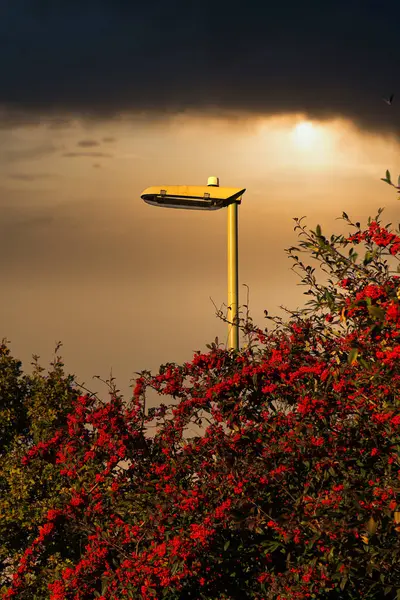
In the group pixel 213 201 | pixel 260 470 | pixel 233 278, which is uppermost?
pixel 213 201

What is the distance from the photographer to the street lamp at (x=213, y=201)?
12.3 m

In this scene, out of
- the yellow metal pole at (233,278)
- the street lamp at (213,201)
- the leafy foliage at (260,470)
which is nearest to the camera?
the leafy foliage at (260,470)

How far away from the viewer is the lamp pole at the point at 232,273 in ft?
38.7

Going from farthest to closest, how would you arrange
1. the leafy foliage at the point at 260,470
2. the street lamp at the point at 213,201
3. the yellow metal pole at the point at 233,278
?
the street lamp at the point at 213,201, the yellow metal pole at the point at 233,278, the leafy foliage at the point at 260,470

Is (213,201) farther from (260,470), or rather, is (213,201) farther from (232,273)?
(260,470)

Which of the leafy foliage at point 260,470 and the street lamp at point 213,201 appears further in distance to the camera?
the street lamp at point 213,201

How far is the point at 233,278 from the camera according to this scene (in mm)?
12352

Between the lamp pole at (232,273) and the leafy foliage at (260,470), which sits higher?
the lamp pole at (232,273)

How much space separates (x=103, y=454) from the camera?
34.9ft

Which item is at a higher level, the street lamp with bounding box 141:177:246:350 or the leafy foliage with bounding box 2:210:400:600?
the street lamp with bounding box 141:177:246:350

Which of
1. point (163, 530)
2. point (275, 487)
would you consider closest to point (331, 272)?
point (275, 487)

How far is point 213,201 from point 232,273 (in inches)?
45.6

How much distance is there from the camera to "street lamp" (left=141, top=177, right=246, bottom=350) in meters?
12.3

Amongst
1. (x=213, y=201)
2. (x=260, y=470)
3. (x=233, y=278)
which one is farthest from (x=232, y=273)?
(x=260, y=470)
